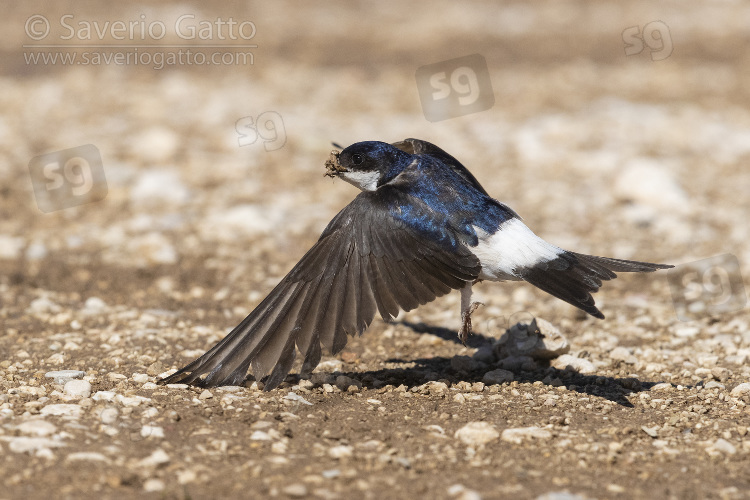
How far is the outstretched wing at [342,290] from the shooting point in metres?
3.81

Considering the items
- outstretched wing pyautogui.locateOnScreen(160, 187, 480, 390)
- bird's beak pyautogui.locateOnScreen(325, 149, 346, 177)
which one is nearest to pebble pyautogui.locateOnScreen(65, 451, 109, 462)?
outstretched wing pyautogui.locateOnScreen(160, 187, 480, 390)

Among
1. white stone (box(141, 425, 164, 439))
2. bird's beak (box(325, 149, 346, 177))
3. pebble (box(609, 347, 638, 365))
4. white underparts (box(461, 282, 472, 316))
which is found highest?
bird's beak (box(325, 149, 346, 177))

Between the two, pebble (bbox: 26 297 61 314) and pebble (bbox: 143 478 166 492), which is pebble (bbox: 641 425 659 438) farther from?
pebble (bbox: 26 297 61 314)

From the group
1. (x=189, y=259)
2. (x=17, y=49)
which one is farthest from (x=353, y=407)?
(x=17, y=49)

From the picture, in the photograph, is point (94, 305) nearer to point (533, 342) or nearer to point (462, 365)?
point (462, 365)

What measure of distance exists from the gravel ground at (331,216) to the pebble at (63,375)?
0.04 ft

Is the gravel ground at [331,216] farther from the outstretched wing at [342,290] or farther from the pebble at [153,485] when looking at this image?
the outstretched wing at [342,290]

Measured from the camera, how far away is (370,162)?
435 centimetres

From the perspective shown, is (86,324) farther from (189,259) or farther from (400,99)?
(400,99)

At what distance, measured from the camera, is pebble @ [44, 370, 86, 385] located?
152 inches

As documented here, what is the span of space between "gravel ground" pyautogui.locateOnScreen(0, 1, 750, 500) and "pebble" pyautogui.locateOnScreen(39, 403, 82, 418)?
18 mm

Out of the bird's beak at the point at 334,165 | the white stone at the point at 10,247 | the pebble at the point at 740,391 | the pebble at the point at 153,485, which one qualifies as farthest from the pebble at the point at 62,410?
the white stone at the point at 10,247

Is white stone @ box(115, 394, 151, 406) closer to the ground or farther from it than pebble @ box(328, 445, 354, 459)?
farther from it

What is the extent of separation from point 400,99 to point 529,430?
22.2ft
